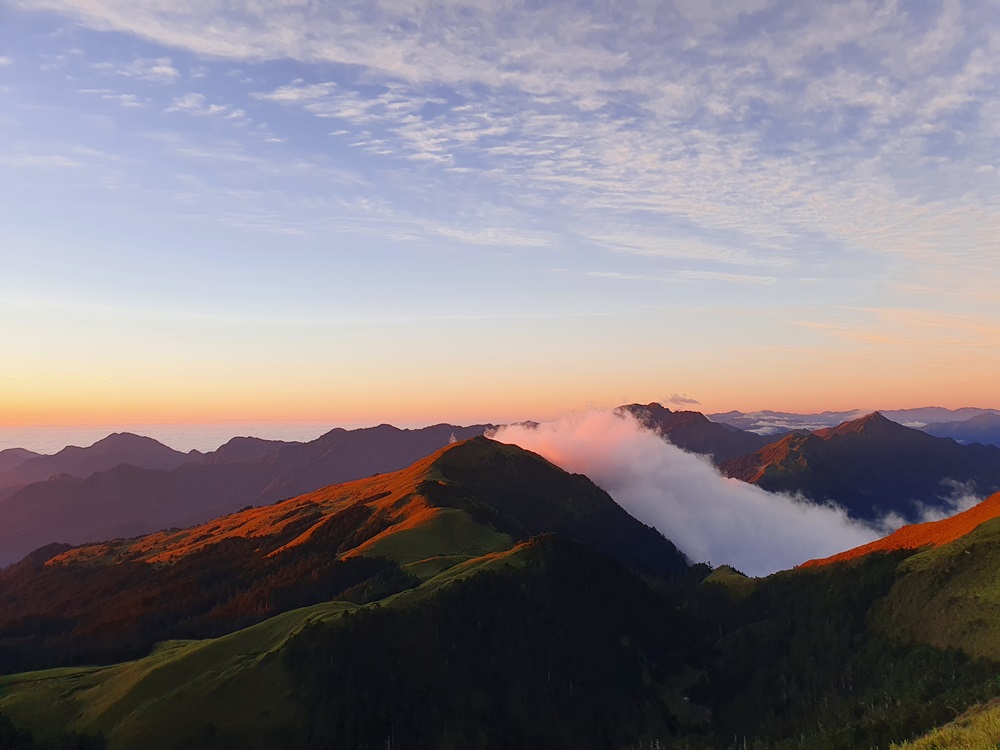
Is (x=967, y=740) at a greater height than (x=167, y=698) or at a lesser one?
greater

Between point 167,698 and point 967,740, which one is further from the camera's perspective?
point 167,698

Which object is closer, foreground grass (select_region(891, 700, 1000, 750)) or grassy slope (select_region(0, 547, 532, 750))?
foreground grass (select_region(891, 700, 1000, 750))

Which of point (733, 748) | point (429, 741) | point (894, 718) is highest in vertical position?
point (894, 718)

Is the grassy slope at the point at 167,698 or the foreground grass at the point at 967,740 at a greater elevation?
the foreground grass at the point at 967,740

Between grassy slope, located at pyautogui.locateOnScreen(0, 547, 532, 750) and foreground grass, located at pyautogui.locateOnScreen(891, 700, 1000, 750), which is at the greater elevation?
foreground grass, located at pyautogui.locateOnScreen(891, 700, 1000, 750)

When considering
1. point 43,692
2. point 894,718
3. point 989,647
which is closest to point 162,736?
point 43,692

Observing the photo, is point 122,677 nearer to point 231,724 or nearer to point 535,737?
Result: point 231,724

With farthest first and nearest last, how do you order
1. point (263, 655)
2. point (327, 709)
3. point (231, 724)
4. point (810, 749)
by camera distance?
1. point (263, 655)
2. point (327, 709)
3. point (231, 724)
4. point (810, 749)

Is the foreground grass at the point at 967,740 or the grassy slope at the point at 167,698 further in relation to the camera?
the grassy slope at the point at 167,698
